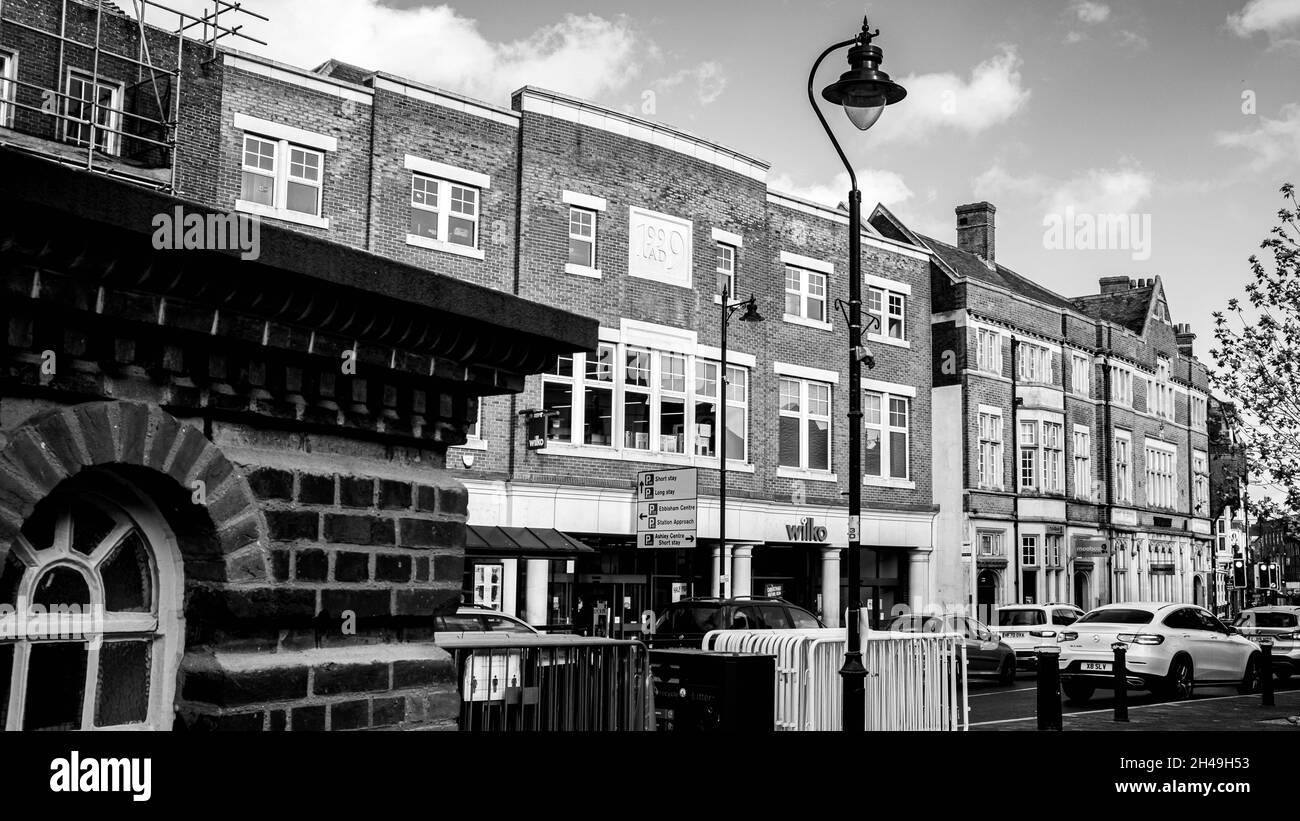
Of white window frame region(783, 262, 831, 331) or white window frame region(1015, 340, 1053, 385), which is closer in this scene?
white window frame region(783, 262, 831, 331)

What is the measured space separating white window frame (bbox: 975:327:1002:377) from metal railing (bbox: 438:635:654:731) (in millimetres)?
36580

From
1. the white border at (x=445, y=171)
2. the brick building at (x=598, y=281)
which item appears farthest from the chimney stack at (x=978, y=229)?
the white border at (x=445, y=171)

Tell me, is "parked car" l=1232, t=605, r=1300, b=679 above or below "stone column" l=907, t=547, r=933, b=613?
below

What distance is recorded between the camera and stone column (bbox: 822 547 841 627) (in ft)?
107

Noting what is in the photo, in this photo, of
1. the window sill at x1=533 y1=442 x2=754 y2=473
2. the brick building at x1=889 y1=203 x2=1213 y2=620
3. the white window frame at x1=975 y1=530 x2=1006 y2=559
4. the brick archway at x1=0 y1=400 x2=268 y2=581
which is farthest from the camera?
the brick building at x1=889 y1=203 x2=1213 y2=620

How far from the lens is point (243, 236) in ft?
9.21

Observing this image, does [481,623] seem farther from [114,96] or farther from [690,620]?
[114,96]

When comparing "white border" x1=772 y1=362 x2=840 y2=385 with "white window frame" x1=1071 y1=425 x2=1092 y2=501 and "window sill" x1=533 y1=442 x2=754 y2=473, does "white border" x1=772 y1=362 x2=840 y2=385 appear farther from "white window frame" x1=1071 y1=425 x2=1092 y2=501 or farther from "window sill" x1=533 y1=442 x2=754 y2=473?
"white window frame" x1=1071 y1=425 x2=1092 y2=501

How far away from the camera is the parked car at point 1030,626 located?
1136 inches

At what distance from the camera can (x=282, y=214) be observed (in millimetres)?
22484

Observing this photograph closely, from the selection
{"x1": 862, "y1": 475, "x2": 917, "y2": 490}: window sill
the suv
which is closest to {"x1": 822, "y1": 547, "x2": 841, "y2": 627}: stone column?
{"x1": 862, "y1": 475, "x2": 917, "y2": 490}: window sill

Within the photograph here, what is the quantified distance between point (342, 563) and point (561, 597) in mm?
23720
